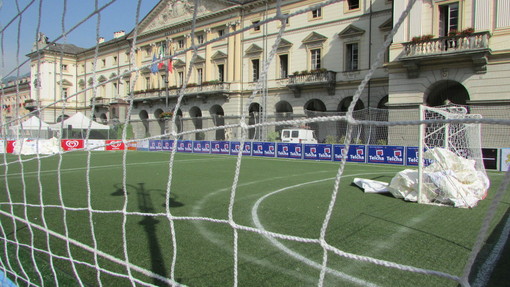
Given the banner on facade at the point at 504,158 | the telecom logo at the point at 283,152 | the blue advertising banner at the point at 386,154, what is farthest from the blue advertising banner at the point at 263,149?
the banner on facade at the point at 504,158

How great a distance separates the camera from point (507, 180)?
1146 millimetres

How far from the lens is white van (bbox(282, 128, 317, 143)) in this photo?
72.1 feet

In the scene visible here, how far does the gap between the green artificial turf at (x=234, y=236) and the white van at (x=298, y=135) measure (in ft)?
46.0

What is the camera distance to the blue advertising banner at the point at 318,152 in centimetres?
1636

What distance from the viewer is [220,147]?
2158 centimetres

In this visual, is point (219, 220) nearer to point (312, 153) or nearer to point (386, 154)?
point (386, 154)

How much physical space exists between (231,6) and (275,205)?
2419 centimetres

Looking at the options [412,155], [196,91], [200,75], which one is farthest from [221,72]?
[412,155]

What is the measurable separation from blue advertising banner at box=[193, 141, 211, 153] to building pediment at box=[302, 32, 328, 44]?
11.3 metres

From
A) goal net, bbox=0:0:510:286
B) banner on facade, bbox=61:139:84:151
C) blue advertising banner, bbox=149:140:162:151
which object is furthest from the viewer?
blue advertising banner, bbox=149:140:162:151

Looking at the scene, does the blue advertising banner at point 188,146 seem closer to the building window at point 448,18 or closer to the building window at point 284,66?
the building window at point 284,66

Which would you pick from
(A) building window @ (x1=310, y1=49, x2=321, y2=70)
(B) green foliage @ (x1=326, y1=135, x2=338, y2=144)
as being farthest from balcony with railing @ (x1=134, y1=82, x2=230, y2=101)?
(B) green foliage @ (x1=326, y1=135, x2=338, y2=144)

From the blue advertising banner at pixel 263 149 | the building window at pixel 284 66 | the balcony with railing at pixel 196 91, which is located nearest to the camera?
the blue advertising banner at pixel 263 149

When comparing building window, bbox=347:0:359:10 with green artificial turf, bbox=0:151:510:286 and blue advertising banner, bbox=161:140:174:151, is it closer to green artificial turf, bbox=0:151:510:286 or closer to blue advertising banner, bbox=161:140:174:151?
blue advertising banner, bbox=161:140:174:151
